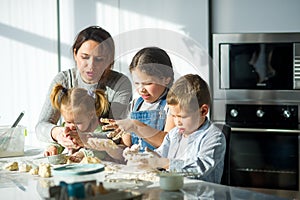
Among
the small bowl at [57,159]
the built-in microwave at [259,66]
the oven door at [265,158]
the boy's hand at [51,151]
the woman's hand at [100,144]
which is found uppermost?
the built-in microwave at [259,66]

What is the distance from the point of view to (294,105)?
11.0 feet

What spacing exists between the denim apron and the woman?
60 millimetres

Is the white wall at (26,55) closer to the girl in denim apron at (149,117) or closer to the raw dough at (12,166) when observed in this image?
the raw dough at (12,166)

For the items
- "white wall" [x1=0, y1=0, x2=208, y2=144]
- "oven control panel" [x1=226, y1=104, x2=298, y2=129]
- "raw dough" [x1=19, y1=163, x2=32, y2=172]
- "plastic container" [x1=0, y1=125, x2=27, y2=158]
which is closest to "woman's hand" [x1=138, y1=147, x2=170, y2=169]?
"raw dough" [x1=19, y1=163, x2=32, y2=172]

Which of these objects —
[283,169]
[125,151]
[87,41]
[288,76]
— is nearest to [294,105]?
[288,76]

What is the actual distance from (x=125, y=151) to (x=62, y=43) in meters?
2.12

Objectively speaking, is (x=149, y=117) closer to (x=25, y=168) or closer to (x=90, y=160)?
(x=90, y=160)

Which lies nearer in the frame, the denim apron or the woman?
the denim apron

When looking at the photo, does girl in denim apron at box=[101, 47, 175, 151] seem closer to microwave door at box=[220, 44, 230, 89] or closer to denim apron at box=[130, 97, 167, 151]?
denim apron at box=[130, 97, 167, 151]

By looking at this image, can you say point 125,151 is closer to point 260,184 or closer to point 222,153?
point 222,153

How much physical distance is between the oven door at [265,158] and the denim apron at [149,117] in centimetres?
149

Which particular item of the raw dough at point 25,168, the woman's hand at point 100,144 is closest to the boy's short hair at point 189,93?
the woman's hand at point 100,144

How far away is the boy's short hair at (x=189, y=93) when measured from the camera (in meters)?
1.80

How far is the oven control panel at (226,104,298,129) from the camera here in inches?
132
